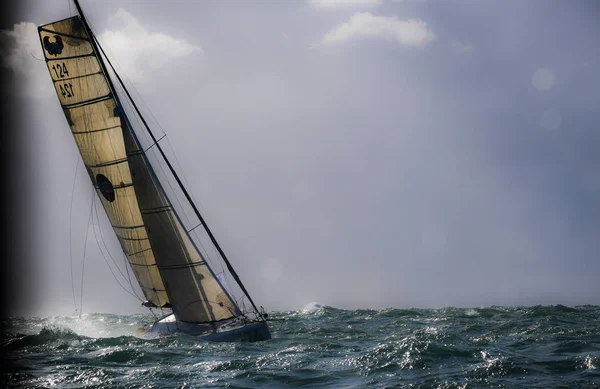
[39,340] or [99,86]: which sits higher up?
[99,86]

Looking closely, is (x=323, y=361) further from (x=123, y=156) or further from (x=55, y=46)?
(x=55, y=46)

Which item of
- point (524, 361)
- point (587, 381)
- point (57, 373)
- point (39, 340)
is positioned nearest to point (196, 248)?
point (39, 340)

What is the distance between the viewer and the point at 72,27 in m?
24.1

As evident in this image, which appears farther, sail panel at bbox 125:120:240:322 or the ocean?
sail panel at bbox 125:120:240:322

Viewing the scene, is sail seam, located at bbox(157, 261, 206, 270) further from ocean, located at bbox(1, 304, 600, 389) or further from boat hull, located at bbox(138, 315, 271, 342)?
ocean, located at bbox(1, 304, 600, 389)

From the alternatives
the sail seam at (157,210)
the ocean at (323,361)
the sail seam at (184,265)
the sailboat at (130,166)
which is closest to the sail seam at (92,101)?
the sailboat at (130,166)

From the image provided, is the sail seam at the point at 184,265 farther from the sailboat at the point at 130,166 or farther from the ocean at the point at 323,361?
the ocean at the point at 323,361

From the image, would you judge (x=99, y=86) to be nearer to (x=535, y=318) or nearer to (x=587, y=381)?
(x=587, y=381)

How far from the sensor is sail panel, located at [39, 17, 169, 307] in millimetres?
24047

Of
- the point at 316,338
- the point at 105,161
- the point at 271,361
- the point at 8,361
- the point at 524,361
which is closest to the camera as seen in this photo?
the point at 524,361

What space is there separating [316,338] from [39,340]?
37.5 feet

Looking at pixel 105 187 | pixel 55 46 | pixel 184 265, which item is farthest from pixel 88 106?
pixel 184 265

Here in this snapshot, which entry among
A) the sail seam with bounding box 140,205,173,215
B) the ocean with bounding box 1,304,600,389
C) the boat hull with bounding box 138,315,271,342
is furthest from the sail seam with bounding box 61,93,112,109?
the boat hull with bounding box 138,315,271,342

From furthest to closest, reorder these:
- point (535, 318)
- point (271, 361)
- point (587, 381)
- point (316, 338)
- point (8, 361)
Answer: point (535, 318)
point (316, 338)
point (8, 361)
point (271, 361)
point (587, 381)
